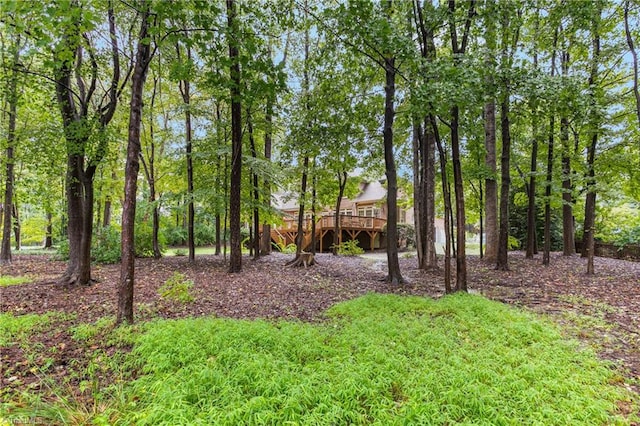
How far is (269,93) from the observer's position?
13.9ft

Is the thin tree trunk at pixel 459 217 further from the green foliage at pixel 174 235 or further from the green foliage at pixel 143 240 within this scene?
the green foliage at pixel 174 235

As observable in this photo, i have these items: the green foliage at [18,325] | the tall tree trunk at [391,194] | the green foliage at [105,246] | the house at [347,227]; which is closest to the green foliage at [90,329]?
the green foliage at [18,325]

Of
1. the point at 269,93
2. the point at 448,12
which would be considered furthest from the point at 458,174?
the point at 269,93

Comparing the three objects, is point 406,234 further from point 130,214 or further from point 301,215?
point 130,214

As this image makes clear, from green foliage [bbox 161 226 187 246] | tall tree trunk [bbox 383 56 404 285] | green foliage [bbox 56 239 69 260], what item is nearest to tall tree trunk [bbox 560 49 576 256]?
tall tree trunk [bbox 383 56 404 285]

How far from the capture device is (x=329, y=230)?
19594 millimetres

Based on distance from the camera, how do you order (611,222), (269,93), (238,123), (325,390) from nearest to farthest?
(325,390)
(269,93)
(238,123)
(611,222)

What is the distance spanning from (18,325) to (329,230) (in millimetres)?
16263

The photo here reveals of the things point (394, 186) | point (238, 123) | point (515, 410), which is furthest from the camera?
point (238, 123)

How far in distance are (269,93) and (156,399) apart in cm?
360

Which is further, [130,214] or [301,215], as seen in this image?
[301,215]

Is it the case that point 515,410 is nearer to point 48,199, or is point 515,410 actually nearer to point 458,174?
point 458,174

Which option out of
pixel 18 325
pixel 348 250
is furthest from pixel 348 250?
pixel 18 325

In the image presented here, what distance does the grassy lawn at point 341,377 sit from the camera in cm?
224
